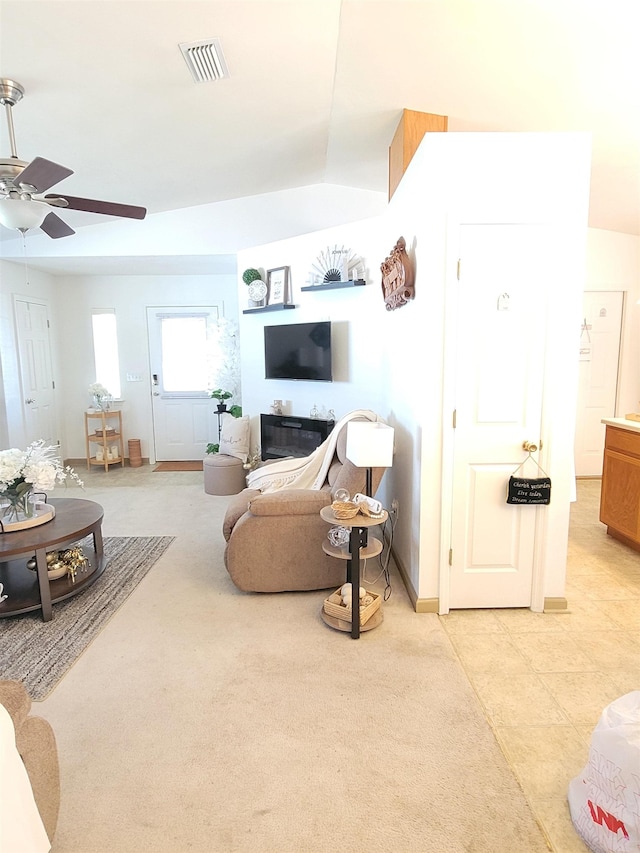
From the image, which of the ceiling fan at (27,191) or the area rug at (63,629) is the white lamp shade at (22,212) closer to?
the ceiling fan at (27,191)

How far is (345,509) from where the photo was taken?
259 centimetres

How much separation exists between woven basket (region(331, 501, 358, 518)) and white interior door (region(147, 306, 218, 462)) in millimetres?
4263

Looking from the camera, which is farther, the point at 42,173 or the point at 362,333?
the point at 362,333

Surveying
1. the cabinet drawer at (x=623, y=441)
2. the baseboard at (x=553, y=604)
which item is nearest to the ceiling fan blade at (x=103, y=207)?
the baseboard at (x=553, y=604)

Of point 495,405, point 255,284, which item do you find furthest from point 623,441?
point 255,284

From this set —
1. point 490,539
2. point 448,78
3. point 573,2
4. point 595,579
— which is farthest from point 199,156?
point 595,579

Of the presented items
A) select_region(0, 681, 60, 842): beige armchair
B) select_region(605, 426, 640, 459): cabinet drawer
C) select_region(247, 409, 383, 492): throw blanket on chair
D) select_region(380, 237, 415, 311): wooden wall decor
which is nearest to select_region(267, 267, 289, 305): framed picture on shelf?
select_region(380, 237, 415, 311): wooden wall decor

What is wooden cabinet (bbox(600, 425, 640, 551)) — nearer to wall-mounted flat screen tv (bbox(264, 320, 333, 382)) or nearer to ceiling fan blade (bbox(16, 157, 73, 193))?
wall-mounted flat screen tv (bbox(264, 320, 333, 382))

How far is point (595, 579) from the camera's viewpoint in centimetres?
325

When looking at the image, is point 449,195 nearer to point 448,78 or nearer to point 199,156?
point 448,78

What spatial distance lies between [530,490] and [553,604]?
0.72m

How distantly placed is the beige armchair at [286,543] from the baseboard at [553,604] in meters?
1.16

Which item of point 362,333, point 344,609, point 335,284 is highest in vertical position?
point 335,284

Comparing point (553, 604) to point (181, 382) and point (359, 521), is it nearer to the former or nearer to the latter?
point (359, 521)
